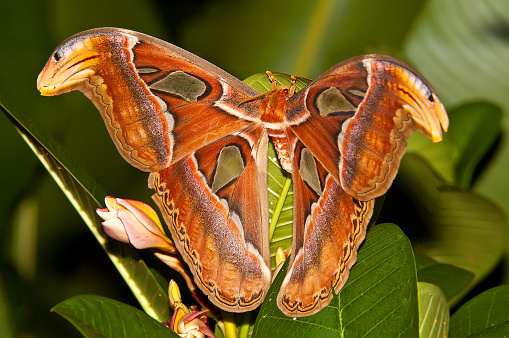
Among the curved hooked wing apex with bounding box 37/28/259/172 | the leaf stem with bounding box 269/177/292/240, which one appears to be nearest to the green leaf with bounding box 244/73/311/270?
the leaf stem with bounding box 269/177/292/240

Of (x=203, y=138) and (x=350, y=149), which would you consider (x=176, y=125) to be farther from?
(x=350, y=149)

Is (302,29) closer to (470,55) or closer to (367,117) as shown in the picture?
(470,55)

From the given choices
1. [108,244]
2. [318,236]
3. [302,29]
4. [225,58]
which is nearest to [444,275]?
[318,236]

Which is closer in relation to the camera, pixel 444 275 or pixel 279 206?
pixel 279 206

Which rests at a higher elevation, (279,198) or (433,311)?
(279,198)

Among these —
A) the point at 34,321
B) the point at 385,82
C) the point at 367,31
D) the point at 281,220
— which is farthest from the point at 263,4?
the point at 34,321

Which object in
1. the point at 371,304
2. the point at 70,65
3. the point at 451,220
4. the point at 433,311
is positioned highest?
the point at 70,65

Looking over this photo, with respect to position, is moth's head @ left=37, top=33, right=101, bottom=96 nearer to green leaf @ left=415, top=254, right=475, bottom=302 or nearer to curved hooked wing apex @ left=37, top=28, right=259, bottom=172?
curved hooked wing apex @ left=37, top=28, right=259, bottom=172
